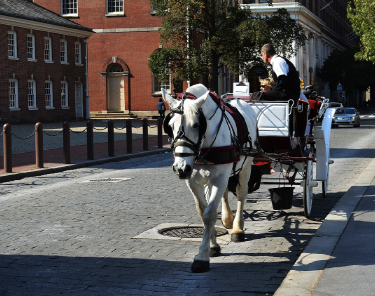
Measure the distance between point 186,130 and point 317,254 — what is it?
1879 mm

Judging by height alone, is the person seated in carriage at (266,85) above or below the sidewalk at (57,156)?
above

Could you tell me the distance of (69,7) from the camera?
50.6 m

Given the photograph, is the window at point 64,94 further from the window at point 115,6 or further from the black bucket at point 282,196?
the black bucket at point 282,196

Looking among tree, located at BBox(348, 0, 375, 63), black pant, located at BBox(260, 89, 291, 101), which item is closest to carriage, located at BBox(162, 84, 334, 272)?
black pant, located at BBox(260, 89, 291, 101)

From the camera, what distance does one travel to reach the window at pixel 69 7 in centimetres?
5044

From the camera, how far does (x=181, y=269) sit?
5.90 meters

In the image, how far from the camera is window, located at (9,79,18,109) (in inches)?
1494

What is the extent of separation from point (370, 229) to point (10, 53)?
34338 millimetres

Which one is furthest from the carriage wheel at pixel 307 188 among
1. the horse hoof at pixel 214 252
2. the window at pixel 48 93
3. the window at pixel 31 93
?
the window at pixel 48 93

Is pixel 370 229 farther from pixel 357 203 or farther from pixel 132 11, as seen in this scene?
pixel 132 11

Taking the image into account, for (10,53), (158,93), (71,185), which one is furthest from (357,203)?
(158,93)

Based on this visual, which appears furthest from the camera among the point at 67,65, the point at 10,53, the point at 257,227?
the point at 67,65

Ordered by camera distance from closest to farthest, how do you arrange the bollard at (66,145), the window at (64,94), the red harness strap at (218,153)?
the red harness strap at (218,153), the bollard at (66,145), the window at (64,94)

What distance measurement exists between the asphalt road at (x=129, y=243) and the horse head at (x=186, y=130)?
1055mm
